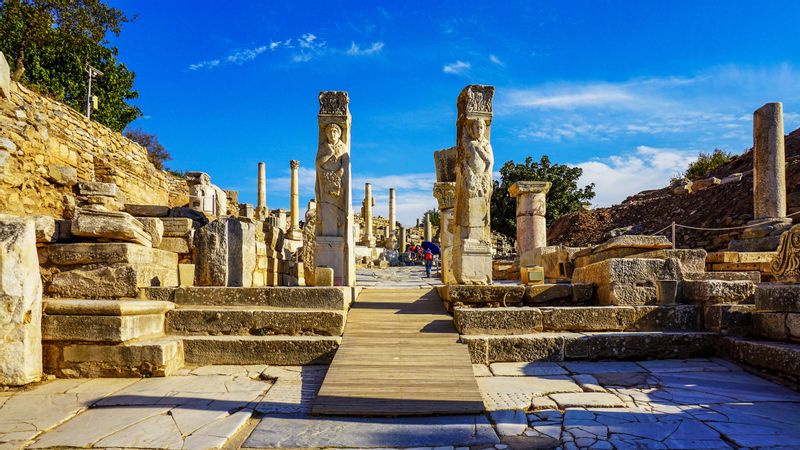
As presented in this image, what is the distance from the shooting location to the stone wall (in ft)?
26.1

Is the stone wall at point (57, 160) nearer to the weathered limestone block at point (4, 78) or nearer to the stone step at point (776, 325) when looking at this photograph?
the weathered limestone block at point (4, 78)

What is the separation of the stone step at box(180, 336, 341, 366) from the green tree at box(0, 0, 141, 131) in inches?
796

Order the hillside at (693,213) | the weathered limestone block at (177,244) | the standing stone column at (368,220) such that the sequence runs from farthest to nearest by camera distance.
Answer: the standing stone column at (368,220) → the hillside at (693,213) → the weathered limestone block at (177,244)

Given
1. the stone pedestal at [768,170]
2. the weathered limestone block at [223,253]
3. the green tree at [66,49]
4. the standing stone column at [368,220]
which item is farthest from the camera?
the standing stone column at [368,220]

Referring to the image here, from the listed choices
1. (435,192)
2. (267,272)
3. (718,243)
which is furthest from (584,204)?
(267,272)

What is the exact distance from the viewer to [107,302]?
15.2 ft

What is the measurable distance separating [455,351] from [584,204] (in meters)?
26.9

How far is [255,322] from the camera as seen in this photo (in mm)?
5242

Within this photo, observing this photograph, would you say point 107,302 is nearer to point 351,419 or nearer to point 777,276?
point 351,419

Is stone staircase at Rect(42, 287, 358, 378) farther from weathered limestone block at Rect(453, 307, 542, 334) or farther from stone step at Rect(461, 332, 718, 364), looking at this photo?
stone step at Rect(461, 332, 718, 364)

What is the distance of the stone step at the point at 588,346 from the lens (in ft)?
16.2

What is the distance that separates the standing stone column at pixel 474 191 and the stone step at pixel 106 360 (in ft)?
12.6

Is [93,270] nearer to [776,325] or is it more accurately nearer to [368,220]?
[776,325]

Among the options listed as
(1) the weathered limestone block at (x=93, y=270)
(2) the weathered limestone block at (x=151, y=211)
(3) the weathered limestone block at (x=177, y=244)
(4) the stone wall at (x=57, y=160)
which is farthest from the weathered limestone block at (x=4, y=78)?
(1) the weathered limestone block at (x=93, y=270)
